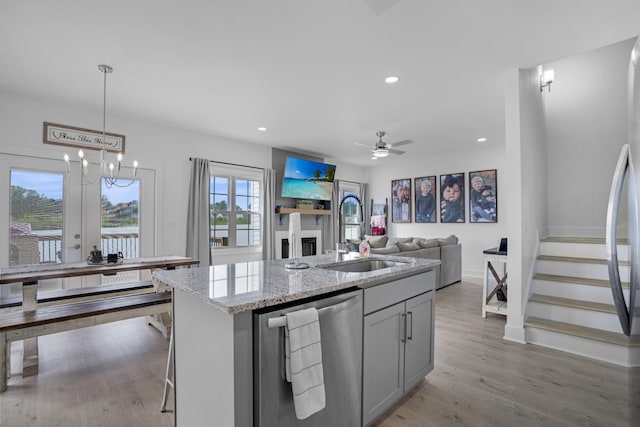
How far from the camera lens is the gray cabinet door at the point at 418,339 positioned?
2076 millimetres

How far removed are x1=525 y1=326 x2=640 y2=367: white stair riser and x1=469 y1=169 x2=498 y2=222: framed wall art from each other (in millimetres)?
3769

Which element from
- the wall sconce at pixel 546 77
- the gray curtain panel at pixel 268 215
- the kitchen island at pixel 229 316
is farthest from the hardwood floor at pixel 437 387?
the wall sconce at pixel 546 77

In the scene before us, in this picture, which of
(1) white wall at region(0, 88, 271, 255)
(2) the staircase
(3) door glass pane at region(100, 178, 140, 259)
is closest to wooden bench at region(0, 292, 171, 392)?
(3) door glass pane at region(100, 178, 140, 259)

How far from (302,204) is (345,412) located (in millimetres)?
5381

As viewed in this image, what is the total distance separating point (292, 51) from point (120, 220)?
3464 mm

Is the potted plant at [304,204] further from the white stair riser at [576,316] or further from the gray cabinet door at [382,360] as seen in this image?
the gray cabinet door at [382,360]

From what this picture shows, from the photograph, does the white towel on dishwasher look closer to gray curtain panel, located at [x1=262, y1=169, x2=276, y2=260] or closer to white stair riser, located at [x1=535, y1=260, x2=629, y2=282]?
white stair riser, located at [x1=535, y1=260, x2=629, y2=282]

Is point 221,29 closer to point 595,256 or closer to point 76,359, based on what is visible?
point 76,359

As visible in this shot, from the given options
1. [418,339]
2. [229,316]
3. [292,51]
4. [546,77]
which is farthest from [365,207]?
[229,316]

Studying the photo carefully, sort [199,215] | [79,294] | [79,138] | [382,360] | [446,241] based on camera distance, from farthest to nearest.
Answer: [446,241] < [199,215] < [79,138] < [79,294] < [382,360]

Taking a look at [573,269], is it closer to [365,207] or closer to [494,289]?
[494,289]

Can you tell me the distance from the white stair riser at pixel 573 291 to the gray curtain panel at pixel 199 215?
464cm

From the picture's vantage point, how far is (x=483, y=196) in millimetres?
6480

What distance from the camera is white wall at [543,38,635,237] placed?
415cm
